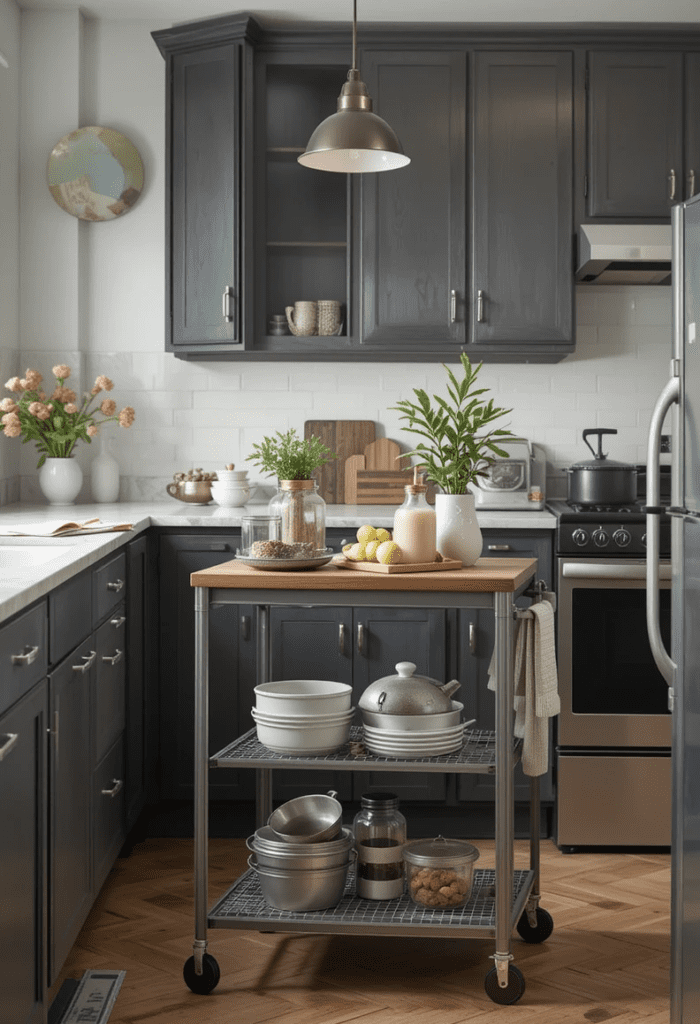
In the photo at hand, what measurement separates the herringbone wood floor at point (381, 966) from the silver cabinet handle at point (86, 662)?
730 mm

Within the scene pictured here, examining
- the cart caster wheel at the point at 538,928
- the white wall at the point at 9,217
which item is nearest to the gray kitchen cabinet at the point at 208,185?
the white wall at the point at 9,217

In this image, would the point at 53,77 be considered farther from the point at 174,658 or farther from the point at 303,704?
the point at 303,704

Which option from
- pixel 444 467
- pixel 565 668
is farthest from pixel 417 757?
pixel 565 668

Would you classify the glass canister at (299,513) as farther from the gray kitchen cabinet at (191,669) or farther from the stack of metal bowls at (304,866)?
the gray kitchen cabinet at (191,669)

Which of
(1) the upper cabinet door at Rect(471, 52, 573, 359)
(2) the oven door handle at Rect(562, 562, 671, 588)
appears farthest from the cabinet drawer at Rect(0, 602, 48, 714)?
(1) the upper cabinet door at Rect(471, 52, 573, 359)

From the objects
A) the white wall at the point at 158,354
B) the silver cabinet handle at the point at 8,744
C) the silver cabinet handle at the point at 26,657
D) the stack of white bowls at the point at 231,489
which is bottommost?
the silver cabinet handle at the point at 8,744

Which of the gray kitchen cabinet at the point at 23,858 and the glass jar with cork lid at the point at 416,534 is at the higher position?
the glass jar with cork lid at the point at 416,534

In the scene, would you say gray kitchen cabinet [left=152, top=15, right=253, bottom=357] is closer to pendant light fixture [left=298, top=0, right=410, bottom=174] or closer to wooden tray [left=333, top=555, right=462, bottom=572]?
pendant light fixture [left=298, top=0, right=410, bottom=174]

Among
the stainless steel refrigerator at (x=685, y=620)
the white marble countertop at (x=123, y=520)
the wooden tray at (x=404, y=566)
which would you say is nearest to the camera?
the stainless steel refrigerator at (x=685, y=620)

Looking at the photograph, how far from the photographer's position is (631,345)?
449 centimetres

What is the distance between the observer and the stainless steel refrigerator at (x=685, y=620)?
2209 mm

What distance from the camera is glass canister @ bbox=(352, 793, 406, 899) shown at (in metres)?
2.79

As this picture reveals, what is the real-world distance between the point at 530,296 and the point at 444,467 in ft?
5.00

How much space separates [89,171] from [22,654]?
108 inches
